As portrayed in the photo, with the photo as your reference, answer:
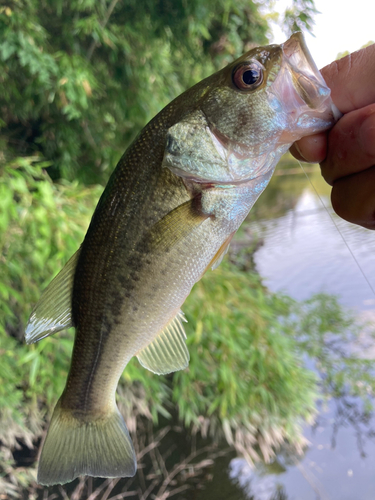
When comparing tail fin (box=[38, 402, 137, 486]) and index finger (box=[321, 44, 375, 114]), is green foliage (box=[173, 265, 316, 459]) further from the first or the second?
index finger (box=[321, 44, 375, 114])

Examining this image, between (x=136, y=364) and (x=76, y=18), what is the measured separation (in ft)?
7.74

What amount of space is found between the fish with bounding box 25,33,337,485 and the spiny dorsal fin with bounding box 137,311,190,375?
0.07ft

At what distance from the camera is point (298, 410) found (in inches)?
92.6

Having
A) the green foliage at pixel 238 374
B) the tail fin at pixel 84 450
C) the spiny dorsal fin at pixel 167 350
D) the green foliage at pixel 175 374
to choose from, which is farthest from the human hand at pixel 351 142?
the green foliage at pixel 238 374

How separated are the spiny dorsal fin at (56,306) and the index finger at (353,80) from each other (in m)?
0.64

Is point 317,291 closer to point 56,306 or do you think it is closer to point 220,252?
point 220,252

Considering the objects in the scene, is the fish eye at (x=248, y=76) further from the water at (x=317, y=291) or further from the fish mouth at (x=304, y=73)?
the water at (x=317, y=291)

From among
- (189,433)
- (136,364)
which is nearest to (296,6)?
(136,364)

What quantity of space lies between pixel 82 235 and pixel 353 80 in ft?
4.65

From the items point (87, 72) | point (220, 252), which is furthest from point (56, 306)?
point (87, 72)

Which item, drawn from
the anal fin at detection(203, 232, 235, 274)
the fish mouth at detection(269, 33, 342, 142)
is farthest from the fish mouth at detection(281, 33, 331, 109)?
the anal fin at detection(203, 232, 235, 274)

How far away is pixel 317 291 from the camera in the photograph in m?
3.85

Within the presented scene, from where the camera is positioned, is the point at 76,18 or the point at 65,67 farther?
the point at 76,18

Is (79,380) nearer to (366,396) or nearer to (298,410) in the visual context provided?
(298,410)
